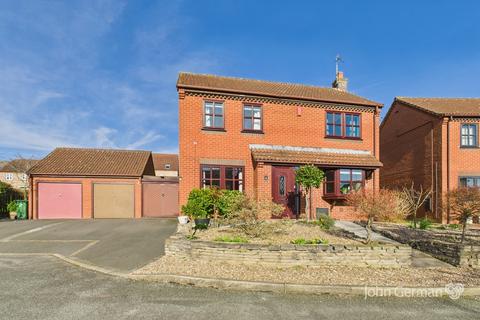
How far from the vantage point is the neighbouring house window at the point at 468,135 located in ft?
49.5

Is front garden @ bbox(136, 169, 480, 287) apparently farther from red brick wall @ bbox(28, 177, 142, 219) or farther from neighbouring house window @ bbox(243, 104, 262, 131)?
red brick wall @ bbox(28, 177, 142, 219)

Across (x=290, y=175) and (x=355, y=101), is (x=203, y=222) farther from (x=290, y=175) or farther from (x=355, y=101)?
(x=355, y=101)

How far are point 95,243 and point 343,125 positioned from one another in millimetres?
12756

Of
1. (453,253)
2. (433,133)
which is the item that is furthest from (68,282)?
(433,133)

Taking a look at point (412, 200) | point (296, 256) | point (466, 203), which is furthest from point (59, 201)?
point (466, 203)

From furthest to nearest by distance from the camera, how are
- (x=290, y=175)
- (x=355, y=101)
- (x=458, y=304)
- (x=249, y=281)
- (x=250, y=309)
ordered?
(x=355, y=101) → (x=290, y=175) → (x=249, y=281) → (x=458, y=304) → (x=250, y=309)

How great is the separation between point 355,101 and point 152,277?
43.4 feet

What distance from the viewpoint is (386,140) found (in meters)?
20.4

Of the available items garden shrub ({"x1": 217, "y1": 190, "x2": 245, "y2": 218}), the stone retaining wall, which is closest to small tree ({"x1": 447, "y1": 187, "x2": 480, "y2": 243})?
the stone retaining wall

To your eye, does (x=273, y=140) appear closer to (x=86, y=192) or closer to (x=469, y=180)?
(x=469, y=180)

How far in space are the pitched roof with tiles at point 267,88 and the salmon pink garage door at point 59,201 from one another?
1016 centimetres

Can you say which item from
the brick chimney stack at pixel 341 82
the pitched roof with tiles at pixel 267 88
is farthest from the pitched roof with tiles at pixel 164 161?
the brick chimney stack at pixel 341 82

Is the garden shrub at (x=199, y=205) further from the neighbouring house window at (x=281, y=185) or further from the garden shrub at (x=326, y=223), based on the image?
the garden shrub at (x=326, y=223)

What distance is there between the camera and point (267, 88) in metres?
14.2
